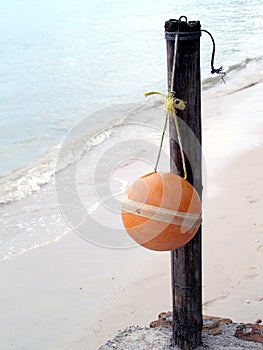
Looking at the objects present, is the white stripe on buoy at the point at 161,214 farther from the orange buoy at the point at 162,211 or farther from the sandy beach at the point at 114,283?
the sandy beach at the point at 114,283

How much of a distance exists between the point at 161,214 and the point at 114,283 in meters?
2.31

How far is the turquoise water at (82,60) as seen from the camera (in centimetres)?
1088

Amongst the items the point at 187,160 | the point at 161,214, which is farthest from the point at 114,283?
the point at 161,214

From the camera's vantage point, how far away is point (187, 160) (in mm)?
2816

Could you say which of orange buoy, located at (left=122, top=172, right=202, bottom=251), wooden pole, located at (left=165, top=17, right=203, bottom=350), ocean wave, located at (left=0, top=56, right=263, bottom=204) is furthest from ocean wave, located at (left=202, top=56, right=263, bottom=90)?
orange buoy, located at (left=122, top=172, right=202, bottom=251)

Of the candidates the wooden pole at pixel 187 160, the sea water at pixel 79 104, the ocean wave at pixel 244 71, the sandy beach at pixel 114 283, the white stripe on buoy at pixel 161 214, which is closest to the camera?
the white stripe on buoy at pixel 161 214

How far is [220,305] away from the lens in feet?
13.8

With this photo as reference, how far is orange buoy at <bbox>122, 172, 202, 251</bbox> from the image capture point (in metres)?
2.54

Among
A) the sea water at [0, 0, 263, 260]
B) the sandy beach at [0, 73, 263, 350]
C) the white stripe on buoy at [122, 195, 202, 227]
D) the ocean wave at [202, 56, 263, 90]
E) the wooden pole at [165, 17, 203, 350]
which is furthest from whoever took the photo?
the ocean wave at [202, 56, 263, 90]

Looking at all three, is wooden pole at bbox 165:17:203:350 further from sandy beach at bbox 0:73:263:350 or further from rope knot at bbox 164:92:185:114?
sandy beach at bbox 0:73:263:350

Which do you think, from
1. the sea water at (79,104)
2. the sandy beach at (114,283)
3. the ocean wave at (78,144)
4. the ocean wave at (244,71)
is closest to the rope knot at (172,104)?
the sandy beach at (114,283)

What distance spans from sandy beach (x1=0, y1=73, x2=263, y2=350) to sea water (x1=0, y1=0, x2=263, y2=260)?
15.2 inches

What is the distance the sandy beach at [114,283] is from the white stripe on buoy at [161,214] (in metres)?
1.68

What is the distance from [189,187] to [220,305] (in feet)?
6.07
